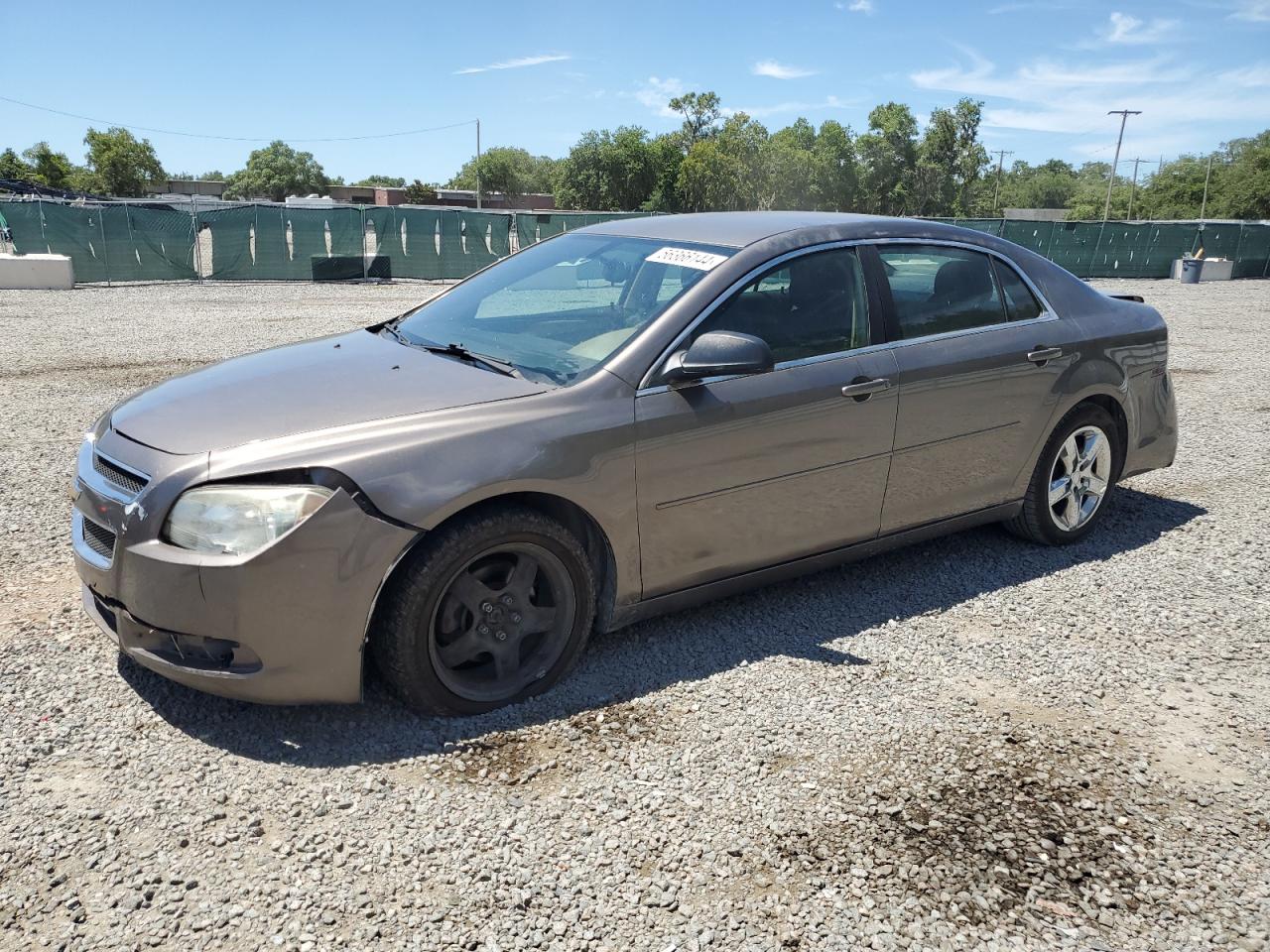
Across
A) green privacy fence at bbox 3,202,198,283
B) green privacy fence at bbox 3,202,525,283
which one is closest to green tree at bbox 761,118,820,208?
green privacy fence at bbox 3,202,525,283

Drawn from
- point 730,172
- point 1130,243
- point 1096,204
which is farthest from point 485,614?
point 1096,204

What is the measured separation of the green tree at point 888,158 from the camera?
107312mm

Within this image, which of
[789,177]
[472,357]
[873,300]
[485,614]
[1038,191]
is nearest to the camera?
[485,614]

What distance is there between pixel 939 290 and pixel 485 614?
8.49 ft

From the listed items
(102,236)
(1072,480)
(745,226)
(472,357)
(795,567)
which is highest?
(745,226)

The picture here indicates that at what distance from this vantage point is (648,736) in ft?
10.7

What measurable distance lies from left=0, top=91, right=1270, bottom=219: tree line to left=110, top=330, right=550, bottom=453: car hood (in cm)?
9164

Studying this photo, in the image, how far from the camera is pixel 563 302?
4184 millimetres

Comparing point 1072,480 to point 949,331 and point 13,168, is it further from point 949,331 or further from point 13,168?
point 13,168

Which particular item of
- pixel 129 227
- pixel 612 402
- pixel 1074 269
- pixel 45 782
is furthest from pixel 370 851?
pixel 1074 269

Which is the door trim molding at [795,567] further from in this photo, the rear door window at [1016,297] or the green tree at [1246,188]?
the green tree at [1246,188]

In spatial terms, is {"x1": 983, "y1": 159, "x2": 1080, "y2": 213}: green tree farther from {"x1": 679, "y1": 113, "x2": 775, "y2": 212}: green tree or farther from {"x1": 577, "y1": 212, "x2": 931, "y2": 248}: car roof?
{"x1": 577, "y1": 212, "x2": 931, "y2": 248}: car roof

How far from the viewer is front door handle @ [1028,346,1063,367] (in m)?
4.59

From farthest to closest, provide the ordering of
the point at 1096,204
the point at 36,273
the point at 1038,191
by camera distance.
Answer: the point at 1038,191 < the point at 1096,204 < the point at 36,273
